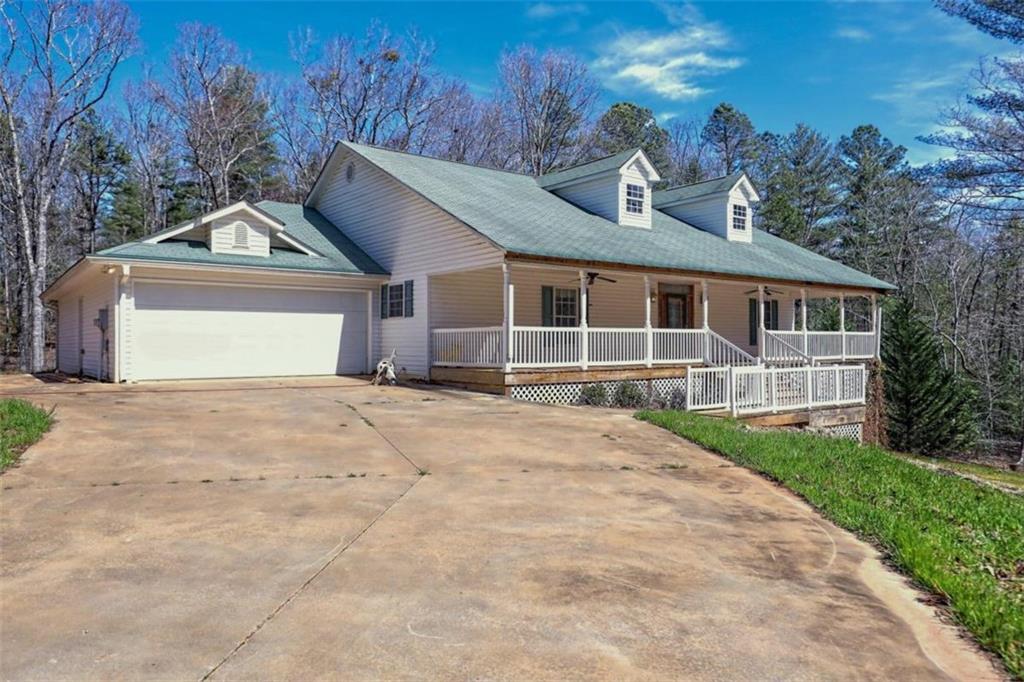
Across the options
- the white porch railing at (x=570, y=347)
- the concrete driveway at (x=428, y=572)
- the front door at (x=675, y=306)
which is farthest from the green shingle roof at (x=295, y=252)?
the front door at (x=675, y=306)

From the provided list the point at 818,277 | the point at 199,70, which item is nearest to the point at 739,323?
the point at 818,277

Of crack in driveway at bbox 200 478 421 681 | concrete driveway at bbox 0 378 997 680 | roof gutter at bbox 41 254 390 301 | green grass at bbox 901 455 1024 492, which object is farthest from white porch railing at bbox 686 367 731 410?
crack in driveway at bbox 200 478 421 681

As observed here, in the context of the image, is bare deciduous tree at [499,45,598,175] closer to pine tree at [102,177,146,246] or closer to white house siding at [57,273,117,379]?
pine tree at [102,177,146,246]

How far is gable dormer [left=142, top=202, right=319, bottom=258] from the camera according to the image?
16.3 meters

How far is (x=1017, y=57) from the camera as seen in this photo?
18609 millimetres

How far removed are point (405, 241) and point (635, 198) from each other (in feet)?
23.0

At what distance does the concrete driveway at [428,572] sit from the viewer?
3191 mm

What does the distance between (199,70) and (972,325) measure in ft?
122

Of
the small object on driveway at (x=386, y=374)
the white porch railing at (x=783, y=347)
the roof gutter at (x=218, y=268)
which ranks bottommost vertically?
the small object on driveway at (x=386, y=374)

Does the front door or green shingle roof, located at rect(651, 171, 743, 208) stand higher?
green shingle roof, located at rect(651, 171, 743, 208)

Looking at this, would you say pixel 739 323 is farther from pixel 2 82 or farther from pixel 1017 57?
pixel 2 82

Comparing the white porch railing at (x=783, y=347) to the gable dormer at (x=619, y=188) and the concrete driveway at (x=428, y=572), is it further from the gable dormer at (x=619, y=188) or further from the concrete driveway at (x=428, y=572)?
the concrete driveway at (x=428, y=572)

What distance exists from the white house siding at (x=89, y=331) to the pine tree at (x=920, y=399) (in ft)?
74.0

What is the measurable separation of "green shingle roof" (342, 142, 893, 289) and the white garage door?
3.96m
